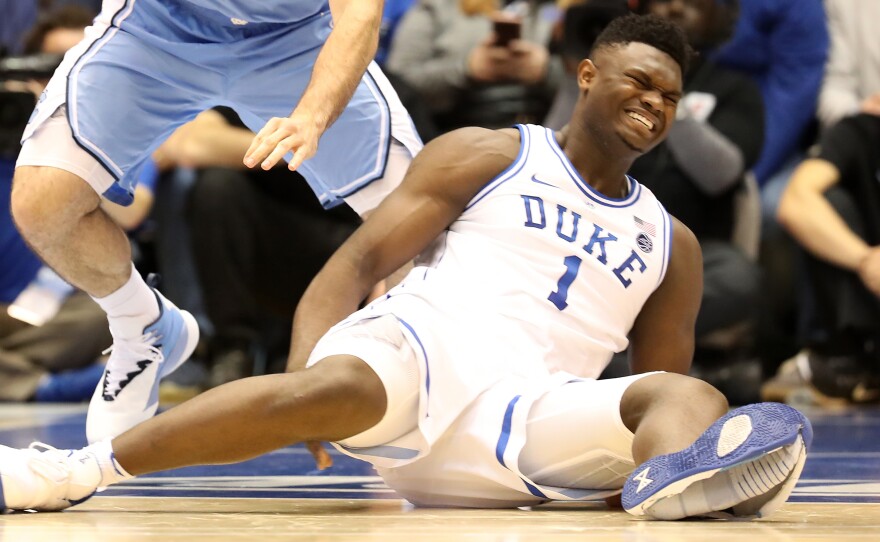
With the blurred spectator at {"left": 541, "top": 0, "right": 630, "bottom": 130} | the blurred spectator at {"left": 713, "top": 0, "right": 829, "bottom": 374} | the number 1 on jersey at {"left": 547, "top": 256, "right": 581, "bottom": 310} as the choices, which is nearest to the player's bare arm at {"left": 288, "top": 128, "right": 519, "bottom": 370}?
the number 1 on jersey at {"left": 547, "top": 256, "right": 581, "bottom": 310}

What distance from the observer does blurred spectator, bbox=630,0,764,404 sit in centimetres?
521

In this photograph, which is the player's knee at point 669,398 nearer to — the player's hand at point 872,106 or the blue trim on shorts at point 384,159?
Result: the blue trim on shorts at point 384,159

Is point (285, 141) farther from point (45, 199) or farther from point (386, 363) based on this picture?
point (45, 199)

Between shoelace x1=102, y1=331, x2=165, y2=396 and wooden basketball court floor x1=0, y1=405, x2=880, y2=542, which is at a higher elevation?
wooden basketball court floor x1=0, y1=405, x2=880, y2=542

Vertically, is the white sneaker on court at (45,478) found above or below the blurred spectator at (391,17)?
above

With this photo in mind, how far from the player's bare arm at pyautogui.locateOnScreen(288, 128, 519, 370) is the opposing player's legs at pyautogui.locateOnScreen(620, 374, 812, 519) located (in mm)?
648

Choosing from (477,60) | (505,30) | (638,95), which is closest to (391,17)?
(477,60)

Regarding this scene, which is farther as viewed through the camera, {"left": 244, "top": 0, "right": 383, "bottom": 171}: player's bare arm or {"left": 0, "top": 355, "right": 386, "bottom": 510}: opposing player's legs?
{"left": 244, "top": 0, "right": 383, "bottom": 171}: player's bare arm

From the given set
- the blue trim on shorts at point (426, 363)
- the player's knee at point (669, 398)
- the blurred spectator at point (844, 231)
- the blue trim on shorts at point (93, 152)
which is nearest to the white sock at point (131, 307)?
the blue trim on shorts at point (93, 152)

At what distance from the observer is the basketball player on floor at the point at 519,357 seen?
85.7 inches

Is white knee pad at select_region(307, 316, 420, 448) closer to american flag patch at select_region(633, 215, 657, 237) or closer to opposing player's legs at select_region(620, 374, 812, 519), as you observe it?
opposing player's legs at select_region(620, 374, 812, 519)

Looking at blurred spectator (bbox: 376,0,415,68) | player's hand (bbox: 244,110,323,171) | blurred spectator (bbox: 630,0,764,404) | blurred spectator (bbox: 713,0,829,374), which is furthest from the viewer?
blurred spectator (bbox: 376,0,415,68)

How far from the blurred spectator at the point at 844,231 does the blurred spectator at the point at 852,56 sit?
1.78 feet

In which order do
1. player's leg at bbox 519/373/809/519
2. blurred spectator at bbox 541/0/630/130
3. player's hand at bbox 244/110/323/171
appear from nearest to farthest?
player's leg at bbox 519/373/809/519 < player's hand at bbox 244/110/323/171 < blurred spectator at bbox 541/0/630/130
